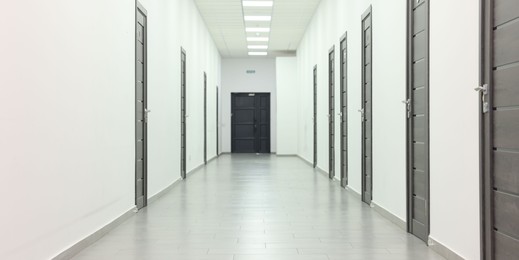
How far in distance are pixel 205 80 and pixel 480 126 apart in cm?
1198

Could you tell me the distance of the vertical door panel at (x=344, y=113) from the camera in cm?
880

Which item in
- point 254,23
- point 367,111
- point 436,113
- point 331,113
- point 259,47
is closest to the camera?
point 436,113

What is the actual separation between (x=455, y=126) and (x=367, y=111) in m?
3.26

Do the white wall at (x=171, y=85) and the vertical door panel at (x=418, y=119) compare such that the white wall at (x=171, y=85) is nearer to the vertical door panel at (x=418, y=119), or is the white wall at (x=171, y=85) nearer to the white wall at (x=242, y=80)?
the vertical door panel at (x=418, y=119)

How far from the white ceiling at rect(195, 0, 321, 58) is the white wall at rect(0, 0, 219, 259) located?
261 inches

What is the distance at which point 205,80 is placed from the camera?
14820 mm

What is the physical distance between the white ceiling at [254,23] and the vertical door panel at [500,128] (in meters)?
9.25

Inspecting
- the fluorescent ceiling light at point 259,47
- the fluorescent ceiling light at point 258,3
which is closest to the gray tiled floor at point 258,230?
the fluorescent ceiling light at point 258,3

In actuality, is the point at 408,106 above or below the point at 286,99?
below

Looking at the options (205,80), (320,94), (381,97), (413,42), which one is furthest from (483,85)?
(205,80)

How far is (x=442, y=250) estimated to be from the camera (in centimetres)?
407

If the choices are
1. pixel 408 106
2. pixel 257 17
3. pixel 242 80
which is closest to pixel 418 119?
pixel 408 106

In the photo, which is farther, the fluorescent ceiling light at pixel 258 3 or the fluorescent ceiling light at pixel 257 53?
the fluorescent ceiling light at pixel 257 53

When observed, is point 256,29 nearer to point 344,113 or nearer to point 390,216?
point 344,113
